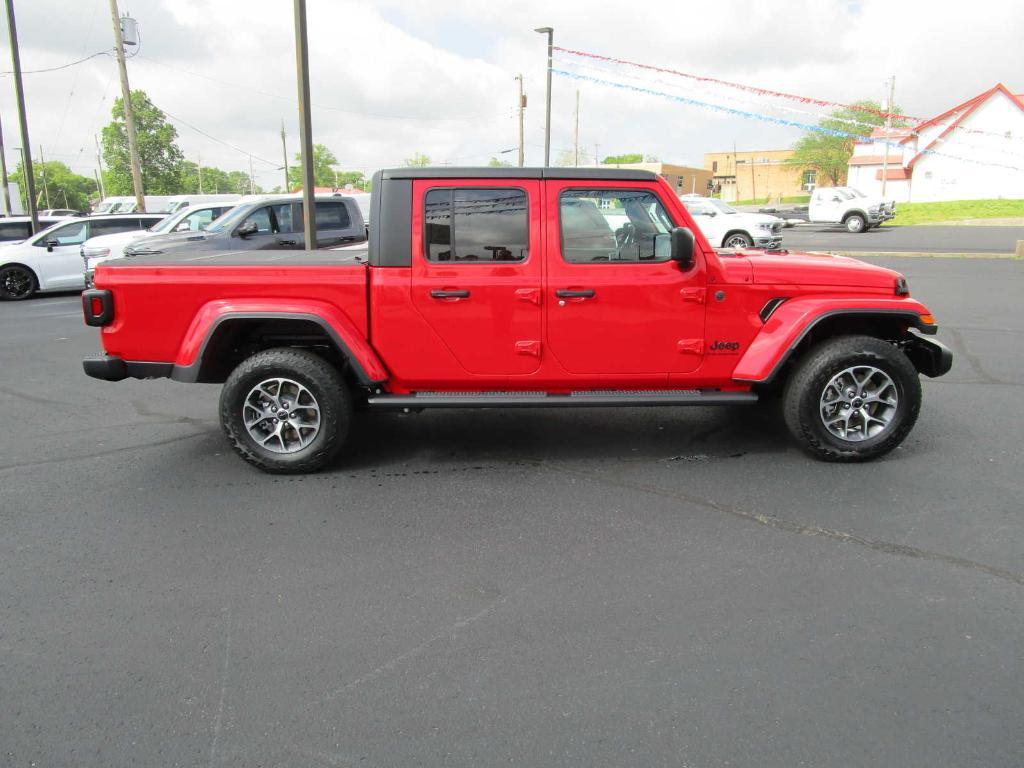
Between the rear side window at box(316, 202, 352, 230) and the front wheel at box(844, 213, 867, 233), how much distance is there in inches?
977

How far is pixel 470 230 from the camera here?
16.2 ft

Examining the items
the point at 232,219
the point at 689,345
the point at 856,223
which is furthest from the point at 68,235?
the point at 856,223

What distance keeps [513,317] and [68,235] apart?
1486 centimetres

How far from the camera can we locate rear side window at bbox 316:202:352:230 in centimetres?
1348

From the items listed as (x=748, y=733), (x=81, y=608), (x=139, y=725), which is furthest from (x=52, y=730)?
(x=748, y=733)

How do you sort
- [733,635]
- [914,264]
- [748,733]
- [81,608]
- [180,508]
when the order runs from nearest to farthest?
[748,733] → [733,635] → [81,608] → [180,508] → [914,264]

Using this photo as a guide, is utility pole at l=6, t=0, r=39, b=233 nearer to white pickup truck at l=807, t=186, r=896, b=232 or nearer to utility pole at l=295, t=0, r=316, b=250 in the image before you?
utility pole at l=295, t=0, r=316, b=250

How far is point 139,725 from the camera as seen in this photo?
2.65 m

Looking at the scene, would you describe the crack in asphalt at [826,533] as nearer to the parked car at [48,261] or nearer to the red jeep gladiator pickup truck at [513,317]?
the red jeep gladiator pickup truck at [513,317]

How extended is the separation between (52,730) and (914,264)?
754 inches

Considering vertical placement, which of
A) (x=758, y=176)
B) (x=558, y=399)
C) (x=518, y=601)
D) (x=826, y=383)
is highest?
(x=758, y=176)

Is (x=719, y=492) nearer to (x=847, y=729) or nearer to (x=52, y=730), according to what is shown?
(x=847, y=729)

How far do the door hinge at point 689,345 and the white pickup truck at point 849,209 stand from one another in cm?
3025

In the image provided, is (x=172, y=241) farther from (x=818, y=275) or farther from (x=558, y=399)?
(x=818, y=275)
